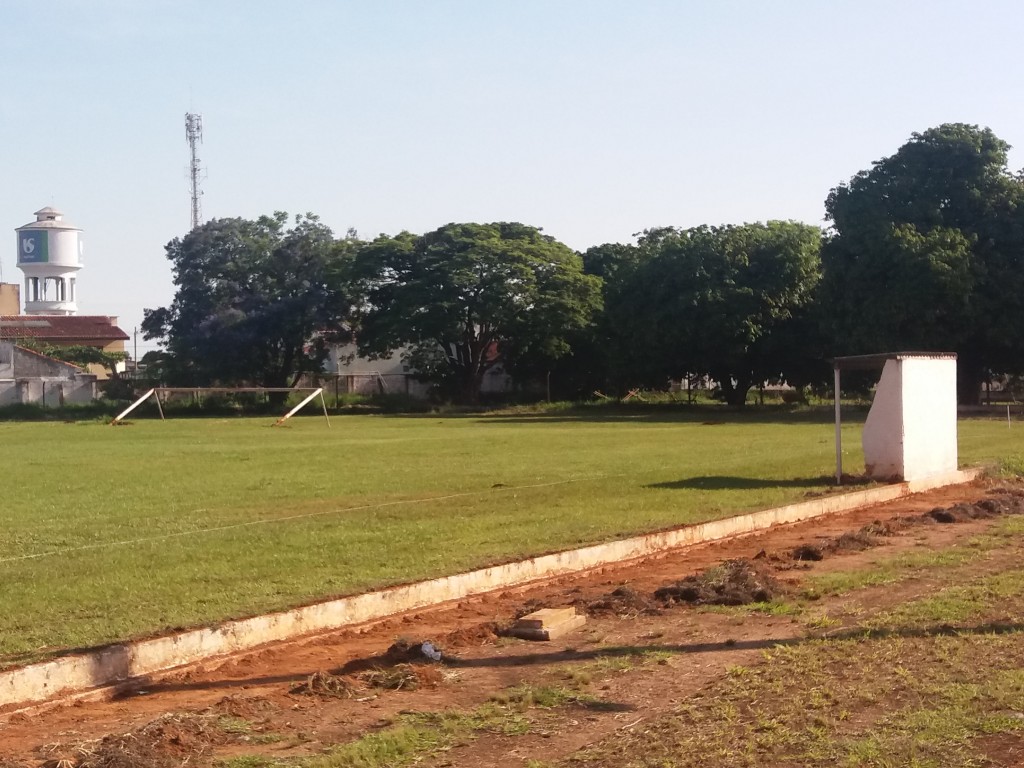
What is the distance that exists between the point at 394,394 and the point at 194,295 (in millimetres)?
11895

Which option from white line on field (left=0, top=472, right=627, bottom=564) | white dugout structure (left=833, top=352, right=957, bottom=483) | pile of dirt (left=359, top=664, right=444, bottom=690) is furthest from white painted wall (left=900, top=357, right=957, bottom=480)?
pile of dirt (left=359, top=664, right=444, bottom=690)

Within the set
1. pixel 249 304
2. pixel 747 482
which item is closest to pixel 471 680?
pixel 747 482

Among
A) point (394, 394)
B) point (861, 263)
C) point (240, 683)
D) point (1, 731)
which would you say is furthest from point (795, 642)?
point (394, 394)

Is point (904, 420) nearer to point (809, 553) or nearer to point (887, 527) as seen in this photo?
point (887, 527)

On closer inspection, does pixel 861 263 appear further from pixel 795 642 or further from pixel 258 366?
pixel 795 642

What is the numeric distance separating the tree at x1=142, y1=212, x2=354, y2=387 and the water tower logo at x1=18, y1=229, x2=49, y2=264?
66.2 metres

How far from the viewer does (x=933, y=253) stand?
4359 centimetres

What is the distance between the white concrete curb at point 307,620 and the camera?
7.60 meters

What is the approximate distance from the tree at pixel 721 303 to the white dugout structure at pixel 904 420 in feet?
100

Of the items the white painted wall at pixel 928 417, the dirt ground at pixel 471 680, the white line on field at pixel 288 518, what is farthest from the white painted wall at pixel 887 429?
the dirt ground at pixel 471 680

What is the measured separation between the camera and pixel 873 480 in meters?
20.7

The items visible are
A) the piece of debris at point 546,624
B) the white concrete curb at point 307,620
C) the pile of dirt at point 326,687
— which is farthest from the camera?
the piece of debris at point 546,624

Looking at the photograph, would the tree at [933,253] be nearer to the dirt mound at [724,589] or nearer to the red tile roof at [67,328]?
the dirt mound at [724,589]

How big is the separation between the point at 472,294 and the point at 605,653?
172ft
